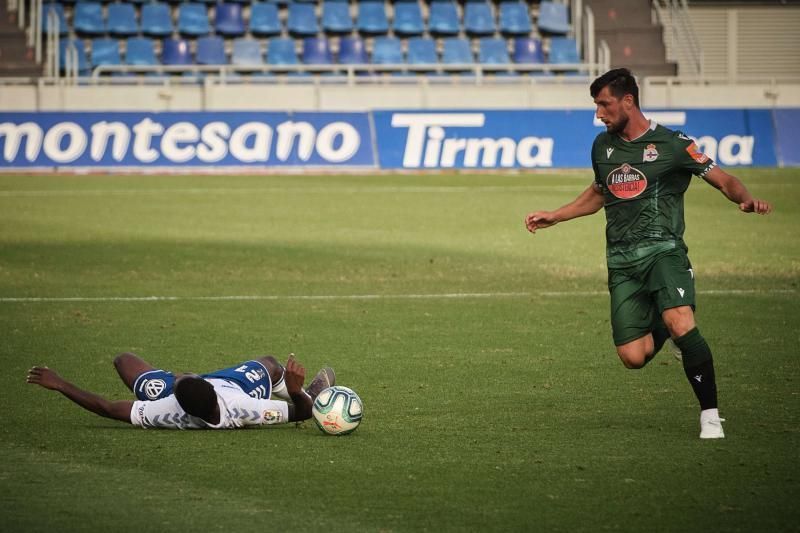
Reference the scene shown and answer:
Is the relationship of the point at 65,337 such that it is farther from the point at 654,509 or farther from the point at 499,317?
the point at 654,509

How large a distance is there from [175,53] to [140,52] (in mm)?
978

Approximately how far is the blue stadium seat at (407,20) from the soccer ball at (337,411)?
104ft

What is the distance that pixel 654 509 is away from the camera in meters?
5.94

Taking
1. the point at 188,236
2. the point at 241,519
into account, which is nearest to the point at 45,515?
the point at 241,519

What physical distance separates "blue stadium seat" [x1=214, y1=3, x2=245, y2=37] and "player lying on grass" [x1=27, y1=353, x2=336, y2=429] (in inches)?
1206

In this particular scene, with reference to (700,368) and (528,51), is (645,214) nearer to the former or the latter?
(700,368)

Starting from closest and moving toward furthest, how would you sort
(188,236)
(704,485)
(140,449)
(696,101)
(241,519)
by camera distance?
1. (241,519)
2. (704,485)
3. (140,449)
4. (188,236)
5. (696,101)

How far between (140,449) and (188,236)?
12.2 meters

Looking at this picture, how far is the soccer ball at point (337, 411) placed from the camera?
24.4 ft

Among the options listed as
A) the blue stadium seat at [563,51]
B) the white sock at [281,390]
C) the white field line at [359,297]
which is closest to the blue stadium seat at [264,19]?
the blue stadium seat at [563,51]

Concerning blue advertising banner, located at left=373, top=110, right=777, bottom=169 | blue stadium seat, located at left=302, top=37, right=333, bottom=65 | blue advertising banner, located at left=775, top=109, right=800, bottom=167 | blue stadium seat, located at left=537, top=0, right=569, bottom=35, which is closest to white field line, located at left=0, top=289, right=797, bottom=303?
blue advertising banner, located at left=373, top=110, right=777, bottom=169

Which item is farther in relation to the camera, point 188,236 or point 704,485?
point 188,236

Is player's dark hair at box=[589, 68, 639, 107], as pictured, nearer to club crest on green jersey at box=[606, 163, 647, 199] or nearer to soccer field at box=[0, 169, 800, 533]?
club crest on green jersey at box=[606, 163, 647, 199]

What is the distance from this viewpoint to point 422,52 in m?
37.4
